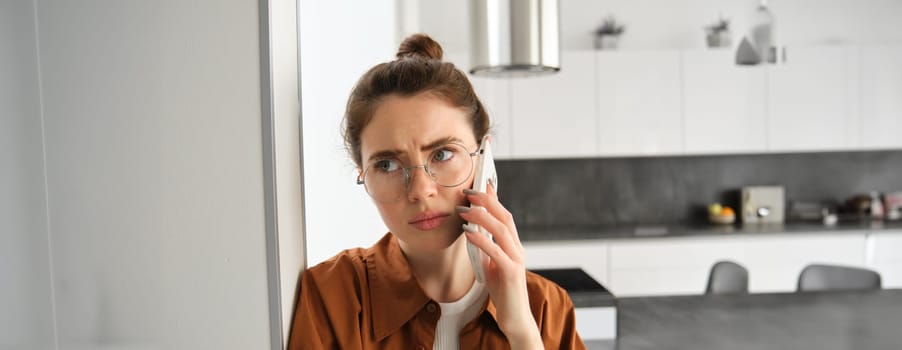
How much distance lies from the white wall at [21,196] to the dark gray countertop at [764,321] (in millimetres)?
1322

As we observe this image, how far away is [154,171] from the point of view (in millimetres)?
614

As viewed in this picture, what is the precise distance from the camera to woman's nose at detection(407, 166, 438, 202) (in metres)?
0.80

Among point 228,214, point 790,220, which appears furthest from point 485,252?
point 790,220

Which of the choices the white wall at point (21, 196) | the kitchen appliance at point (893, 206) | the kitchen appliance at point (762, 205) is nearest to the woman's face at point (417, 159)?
the white wall at point (21, 196)

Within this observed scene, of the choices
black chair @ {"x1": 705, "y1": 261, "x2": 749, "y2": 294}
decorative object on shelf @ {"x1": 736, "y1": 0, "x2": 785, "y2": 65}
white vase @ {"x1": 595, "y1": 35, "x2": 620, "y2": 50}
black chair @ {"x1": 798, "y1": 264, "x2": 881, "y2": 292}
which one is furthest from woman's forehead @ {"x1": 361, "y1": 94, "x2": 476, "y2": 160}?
white vase @ {"x1": 595, "y1": 35, "x2": 620, "y2": 50}

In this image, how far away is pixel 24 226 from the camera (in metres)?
0.55

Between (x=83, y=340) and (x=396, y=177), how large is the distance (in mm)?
411

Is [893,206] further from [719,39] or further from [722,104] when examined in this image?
[719,39]

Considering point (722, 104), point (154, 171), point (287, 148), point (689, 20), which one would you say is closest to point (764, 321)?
point (287, 148)

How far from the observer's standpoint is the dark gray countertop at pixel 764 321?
1.48m

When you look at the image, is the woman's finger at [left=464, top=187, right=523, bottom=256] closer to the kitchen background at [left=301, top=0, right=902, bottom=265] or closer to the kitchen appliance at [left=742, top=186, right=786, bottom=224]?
the kitchen background at [left=301, top=0, right=902, bottom=265]

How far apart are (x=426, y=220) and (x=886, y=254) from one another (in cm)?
410

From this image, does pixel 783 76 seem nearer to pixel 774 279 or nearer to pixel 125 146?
pixel 774 279

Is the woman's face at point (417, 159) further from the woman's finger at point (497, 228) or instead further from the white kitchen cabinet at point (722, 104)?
the white kitchen cabinet at point (722, 104)
